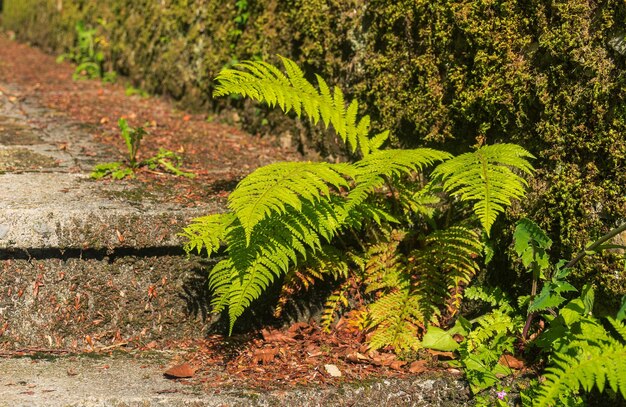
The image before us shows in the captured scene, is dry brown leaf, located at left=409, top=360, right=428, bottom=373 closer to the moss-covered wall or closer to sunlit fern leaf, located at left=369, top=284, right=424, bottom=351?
sunlit fern leaf, located at left=369, top=284, right=424, bottom=351

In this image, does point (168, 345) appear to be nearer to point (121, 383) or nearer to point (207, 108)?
point (121, 383)

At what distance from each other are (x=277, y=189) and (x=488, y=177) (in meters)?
0.82

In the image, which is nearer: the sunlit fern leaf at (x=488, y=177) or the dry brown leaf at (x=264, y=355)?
the sunlit fern leaf at (x=488, y=177)

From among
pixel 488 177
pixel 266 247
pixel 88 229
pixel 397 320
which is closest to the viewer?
pixel 488 177

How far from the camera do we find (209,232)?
10.2 ft

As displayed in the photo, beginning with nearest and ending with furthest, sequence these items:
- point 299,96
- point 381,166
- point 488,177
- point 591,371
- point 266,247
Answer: point 591,371 < point 488,177 < point 266,247 < point 381,166 < point 299,96

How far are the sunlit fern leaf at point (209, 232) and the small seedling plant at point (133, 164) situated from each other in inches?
37.6

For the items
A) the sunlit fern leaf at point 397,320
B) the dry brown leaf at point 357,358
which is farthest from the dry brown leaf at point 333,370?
the sunlit fern leaf at point 397,320

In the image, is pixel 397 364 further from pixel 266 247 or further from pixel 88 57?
pixel 88 57

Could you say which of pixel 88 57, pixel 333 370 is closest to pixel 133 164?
pixel 333 370

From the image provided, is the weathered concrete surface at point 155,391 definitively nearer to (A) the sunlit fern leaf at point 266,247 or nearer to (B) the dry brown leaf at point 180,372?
(B) the dry brown leaf at point 180,372

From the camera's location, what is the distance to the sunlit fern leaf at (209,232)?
3.04 m

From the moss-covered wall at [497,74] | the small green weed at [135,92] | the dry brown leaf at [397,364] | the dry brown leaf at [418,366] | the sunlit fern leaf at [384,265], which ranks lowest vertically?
the dry brown leaf at [397,364]

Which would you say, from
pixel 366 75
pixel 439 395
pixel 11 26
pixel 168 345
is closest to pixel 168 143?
pixel 366 75
